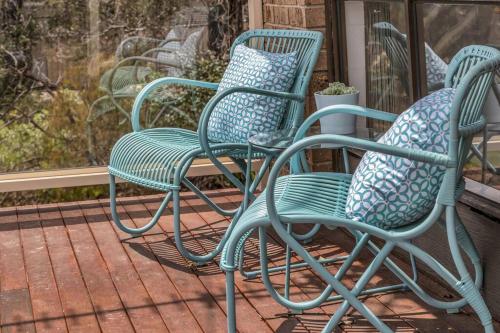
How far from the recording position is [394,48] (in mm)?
4297

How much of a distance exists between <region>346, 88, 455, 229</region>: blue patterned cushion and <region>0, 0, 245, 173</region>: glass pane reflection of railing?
104 inches

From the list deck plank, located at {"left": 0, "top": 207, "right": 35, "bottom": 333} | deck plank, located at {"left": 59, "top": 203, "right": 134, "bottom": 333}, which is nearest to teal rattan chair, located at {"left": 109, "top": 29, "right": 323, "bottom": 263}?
deck plank, located at {"left": 59, "top": 203, "right": 134, "bottom": 333}

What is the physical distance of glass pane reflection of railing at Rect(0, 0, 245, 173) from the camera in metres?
5.27

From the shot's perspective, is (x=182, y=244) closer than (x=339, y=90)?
Yes

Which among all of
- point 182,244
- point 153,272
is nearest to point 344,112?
point 182,244

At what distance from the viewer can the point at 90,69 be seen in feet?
17.6

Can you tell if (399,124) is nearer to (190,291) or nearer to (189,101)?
(190,291)

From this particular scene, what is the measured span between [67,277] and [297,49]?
1555mm

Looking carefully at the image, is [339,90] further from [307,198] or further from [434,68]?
[307,198]

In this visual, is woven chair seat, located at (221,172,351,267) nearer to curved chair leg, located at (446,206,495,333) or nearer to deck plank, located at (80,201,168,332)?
curved chair leg, located at (446,206,495,333)

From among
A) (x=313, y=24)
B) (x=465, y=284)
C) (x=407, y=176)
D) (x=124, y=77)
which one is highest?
(x=313, y=24)

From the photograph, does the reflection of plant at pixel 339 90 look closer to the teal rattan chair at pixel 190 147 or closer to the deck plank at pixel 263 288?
the teal rattan chair at pixel 190 147

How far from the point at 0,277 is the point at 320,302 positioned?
1518mm

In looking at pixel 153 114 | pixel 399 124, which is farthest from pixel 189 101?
pixel 399 124
